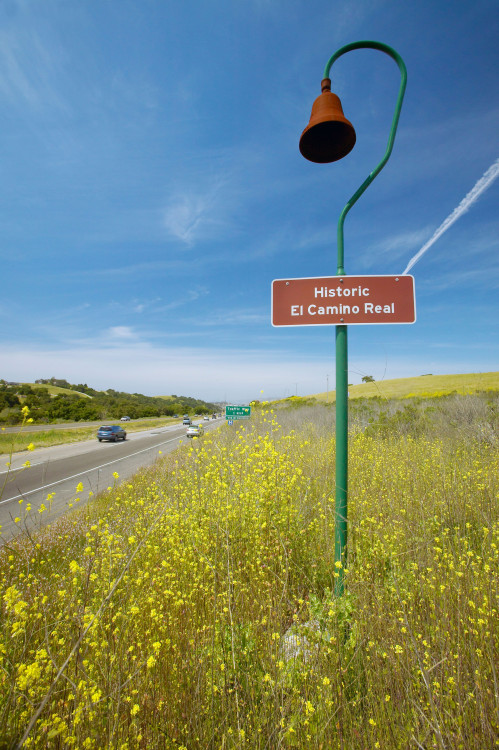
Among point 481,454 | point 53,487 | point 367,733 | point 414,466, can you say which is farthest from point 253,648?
point 53,487

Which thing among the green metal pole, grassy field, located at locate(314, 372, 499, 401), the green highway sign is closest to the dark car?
grassy field, located at locate(314, 372, 499, 401)

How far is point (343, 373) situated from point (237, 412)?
8.01 metres

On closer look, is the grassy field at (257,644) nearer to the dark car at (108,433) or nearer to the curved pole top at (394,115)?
the curved pole top at (394,115)

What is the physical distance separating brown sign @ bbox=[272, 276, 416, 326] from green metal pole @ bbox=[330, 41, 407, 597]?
113 mm

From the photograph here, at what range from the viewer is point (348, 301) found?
7.28ft

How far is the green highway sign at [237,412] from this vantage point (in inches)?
396

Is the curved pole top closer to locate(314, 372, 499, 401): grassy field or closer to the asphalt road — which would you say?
the asphalt road

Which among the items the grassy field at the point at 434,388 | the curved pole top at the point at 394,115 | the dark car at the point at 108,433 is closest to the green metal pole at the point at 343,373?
the curved pole top at the point at 394,115

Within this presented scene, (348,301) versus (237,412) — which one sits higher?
(348,301)

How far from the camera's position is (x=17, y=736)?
119 centimetres

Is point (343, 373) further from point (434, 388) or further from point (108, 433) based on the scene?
point (434, 388)

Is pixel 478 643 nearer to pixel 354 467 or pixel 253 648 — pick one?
pixel 253 648

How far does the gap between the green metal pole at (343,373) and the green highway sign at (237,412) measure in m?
7.78

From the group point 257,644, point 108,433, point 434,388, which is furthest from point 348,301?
point 434,388
